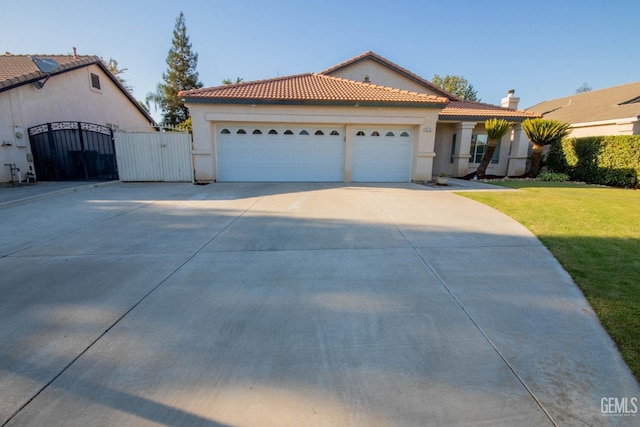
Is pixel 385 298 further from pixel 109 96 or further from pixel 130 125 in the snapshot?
pixel 130 125

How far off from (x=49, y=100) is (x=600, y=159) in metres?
26.2

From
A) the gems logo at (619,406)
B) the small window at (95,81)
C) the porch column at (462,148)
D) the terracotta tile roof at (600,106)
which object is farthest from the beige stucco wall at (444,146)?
the small window at (95,81)

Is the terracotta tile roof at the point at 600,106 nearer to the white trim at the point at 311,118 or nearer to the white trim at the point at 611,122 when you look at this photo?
the white trim at the point at 611,122

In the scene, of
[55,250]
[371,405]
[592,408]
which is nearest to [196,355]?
[371,405]

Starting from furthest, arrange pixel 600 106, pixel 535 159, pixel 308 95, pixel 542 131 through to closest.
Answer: pixel 600 106 < pixel 535 159 < pixel 542 131 < pixel 308 95

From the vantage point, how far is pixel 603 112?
63.2ft

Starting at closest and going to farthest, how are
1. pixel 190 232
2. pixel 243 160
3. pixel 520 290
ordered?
1. pixel 520 290
2. pixel 190 232
3. pixel 243 160

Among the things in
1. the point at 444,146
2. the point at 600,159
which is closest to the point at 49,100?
the point at 444,146

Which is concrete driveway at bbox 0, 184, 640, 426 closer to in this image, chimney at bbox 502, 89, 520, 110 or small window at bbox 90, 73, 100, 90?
small window at bbox 90, 73, 100, 90

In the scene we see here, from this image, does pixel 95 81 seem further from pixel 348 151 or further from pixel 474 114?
pixel 474 114

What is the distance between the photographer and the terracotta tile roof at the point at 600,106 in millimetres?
18155

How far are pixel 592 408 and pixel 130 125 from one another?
83.0ft

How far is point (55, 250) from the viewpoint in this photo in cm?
486

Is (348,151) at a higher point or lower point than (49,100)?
lower
